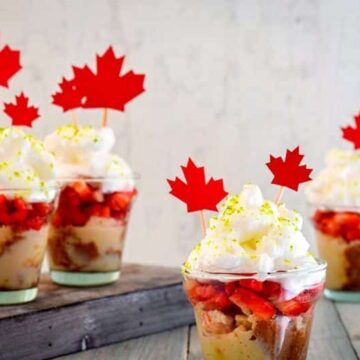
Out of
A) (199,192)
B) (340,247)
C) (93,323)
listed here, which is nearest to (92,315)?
(93,323)

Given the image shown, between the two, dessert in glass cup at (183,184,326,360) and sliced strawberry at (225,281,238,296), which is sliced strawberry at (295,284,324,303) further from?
sliced strawberry at (225,281,238,296)

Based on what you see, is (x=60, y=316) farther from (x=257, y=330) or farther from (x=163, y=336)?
(x=257, y=330)

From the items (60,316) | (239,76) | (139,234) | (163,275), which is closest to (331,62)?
(239,76)

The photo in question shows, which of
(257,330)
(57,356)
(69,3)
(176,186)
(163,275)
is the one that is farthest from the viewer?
(69,3)

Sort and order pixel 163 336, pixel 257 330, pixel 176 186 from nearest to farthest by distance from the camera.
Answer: pixel 257 330 → pixel 176 186 → pixel 163 336

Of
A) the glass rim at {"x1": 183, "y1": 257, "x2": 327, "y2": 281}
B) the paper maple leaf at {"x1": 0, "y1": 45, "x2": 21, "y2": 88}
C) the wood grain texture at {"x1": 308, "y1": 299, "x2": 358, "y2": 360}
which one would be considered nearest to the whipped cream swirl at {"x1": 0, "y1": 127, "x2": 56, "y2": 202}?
the paper maple leaf at {"x1": 0, "y1": 45, "x2": 21, "y2": 88}

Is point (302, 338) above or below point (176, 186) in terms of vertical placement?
below

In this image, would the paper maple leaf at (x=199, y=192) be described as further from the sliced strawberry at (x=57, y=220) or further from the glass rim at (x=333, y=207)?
the glass rim at (x=333, y=207)

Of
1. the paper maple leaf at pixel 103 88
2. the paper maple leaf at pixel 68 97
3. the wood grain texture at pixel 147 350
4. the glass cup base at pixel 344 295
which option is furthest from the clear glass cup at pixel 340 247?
the paper maple leaf at pixel 68 97
